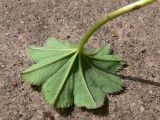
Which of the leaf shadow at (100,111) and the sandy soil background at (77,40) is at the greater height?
the sandy soil background at (77,40)

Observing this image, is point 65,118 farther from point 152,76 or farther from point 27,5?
point 27,5

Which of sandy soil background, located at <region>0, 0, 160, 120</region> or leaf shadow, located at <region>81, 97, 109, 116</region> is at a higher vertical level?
sandy soil background, located at <region>0, 0, 160, 120</region>

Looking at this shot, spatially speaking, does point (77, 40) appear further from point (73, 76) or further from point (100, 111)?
point (100, 111)

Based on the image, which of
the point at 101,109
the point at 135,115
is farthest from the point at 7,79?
the point at 135,115

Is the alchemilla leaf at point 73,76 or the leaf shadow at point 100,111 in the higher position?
the alchemilla leaf at point 73,76

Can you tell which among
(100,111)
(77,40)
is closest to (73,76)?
(100,111)
